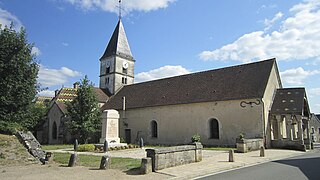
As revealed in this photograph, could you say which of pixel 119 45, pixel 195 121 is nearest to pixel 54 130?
pixel 119 45

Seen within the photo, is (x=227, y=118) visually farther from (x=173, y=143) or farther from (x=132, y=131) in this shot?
(x=132, y=131)

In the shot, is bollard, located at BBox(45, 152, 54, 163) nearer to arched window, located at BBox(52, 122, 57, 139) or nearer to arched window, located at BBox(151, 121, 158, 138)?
arched window, located at BBox(151, 121, 158, 138)

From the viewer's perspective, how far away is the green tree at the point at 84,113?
2911 centimetres

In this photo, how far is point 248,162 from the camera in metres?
13.3

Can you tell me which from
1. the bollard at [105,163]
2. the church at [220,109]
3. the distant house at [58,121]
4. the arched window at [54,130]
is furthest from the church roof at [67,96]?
the bollard at [105,163]

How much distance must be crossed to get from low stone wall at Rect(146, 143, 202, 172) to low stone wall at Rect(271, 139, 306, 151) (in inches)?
460

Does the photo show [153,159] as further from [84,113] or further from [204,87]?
[84,113]

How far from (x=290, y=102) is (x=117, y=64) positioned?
24.8 metres

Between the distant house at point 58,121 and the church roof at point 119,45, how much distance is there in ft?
20.8

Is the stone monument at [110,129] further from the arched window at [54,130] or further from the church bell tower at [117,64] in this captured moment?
the church bell tower at [117,64]

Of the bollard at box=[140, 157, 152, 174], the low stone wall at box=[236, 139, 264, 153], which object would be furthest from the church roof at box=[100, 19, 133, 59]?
the bollard at box=[140, 157, 152, 174]

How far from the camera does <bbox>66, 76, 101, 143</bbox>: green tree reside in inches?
1146

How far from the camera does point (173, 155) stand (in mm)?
11570

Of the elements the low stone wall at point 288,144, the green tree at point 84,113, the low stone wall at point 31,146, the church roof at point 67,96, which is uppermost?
the church roof at point 67,96
